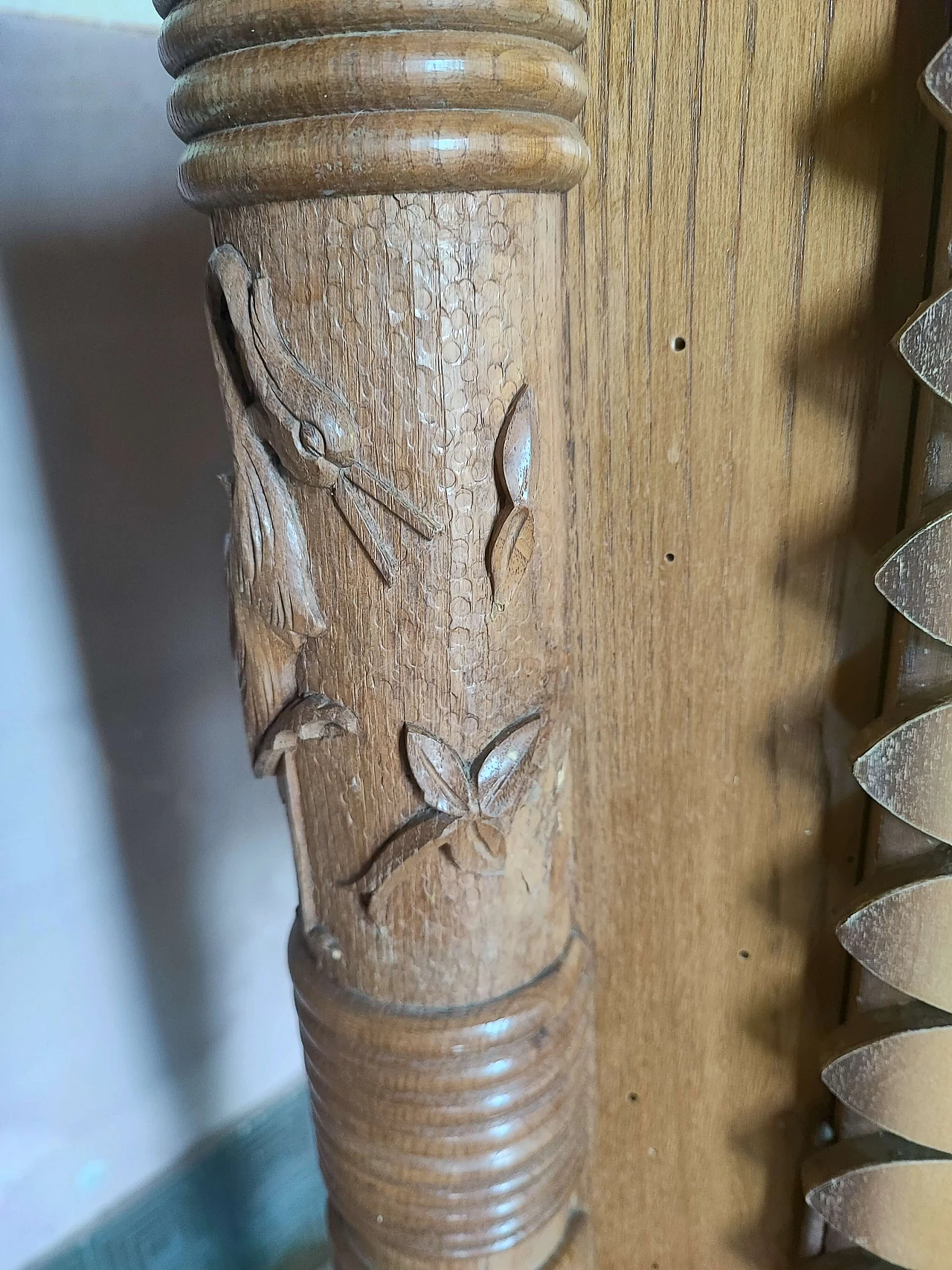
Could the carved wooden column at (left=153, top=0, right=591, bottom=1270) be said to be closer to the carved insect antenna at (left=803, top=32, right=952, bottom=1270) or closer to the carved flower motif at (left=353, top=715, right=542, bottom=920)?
the carved flower motif at (left=353, top=715, right=542, bottom=920)

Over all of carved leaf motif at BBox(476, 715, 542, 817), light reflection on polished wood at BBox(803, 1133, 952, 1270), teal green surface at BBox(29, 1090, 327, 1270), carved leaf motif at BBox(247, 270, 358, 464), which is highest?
carved leaf motif at BBox(247, 270, 358, 464)

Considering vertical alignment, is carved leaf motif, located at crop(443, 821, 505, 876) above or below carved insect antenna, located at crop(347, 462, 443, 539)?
below

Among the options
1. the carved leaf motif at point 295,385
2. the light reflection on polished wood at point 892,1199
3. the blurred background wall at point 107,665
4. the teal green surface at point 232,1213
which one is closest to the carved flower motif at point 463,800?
the carved leaf motif at point 295,385

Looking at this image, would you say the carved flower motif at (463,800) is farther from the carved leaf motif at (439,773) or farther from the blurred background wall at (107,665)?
the blurred background wall at (107,665)

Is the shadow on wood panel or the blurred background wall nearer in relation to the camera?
the shadow on wood panel

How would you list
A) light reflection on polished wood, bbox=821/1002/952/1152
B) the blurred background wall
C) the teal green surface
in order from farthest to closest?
the teal green surface → the blurred background wall → light reflection on polished wood, bbox=821/1002/952/1152

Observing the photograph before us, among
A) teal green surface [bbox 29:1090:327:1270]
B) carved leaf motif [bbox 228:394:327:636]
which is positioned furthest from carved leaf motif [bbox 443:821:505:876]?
teal green surface [bbox 29:1090:327:1270]

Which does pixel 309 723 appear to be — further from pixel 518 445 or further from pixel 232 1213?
pixel 232 1213

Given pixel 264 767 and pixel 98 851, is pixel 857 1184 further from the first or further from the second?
pixel 98 851
